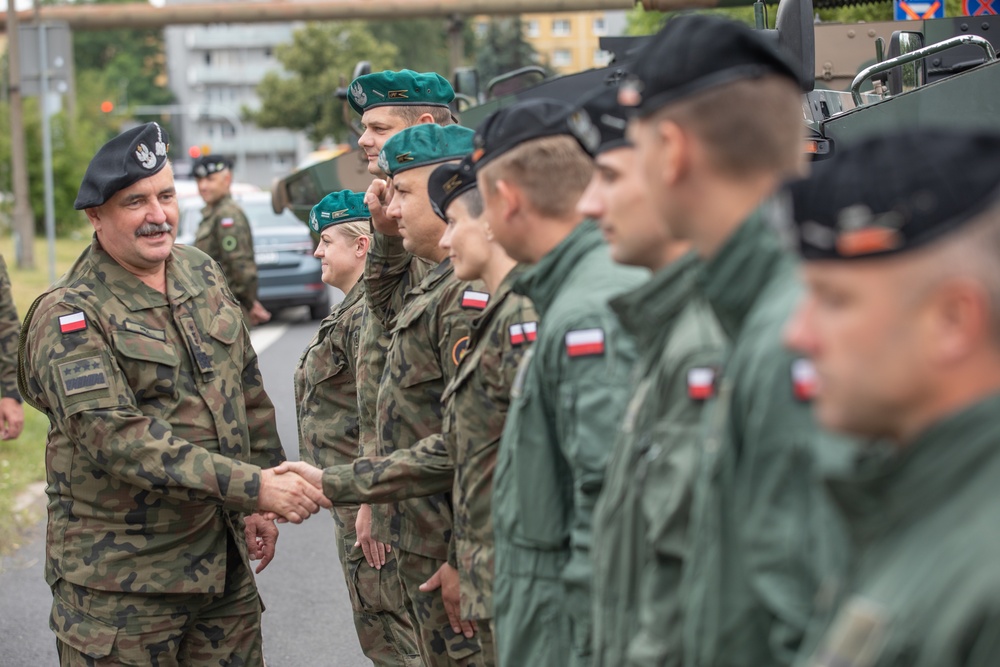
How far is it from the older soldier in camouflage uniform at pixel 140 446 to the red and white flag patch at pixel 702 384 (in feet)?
7.76

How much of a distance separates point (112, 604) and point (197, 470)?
54 cm

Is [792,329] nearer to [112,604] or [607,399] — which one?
[607,399]

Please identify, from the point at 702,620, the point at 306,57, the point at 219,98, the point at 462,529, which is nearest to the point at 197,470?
the point at 462,529

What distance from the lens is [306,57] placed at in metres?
64.6

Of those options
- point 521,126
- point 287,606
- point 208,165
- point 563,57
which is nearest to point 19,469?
point 287,606

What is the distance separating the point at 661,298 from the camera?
8.00 feet

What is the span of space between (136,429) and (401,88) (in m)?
1.87

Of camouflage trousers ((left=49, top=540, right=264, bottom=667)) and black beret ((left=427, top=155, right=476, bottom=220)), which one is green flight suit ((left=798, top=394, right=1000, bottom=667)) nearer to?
black beret ((left=427, top=155, right=476, bottom=220))

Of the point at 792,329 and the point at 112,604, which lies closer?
the point at 792,329

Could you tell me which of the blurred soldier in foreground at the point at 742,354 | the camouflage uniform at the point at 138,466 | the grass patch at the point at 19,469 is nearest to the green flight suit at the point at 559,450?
the blurred soldier in foreground at the point at 742,354

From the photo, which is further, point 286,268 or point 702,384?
point 286,268

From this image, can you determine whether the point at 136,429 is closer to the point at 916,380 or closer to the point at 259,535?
the point at 259,535

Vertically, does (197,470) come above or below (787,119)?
below

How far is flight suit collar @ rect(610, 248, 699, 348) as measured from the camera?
2.43 meters
